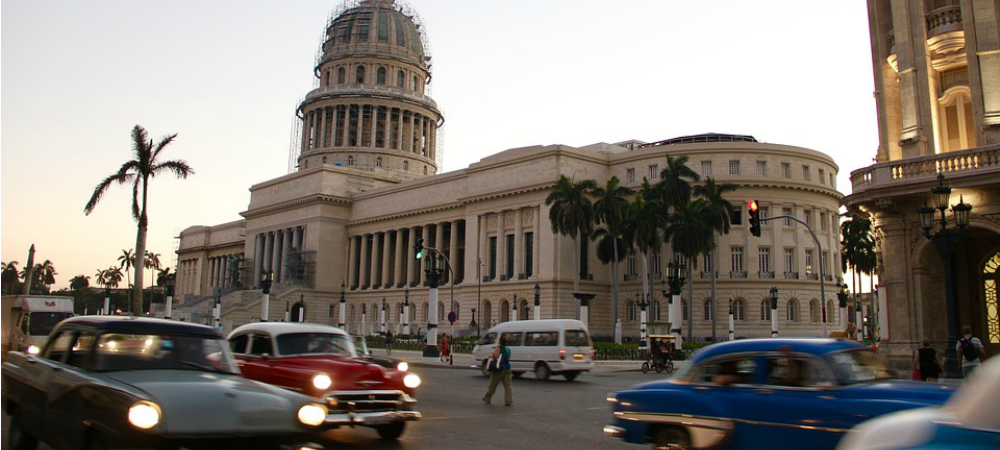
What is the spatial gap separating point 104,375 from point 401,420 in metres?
5.00

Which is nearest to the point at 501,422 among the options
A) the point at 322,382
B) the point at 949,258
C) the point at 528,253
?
the point at 322,382

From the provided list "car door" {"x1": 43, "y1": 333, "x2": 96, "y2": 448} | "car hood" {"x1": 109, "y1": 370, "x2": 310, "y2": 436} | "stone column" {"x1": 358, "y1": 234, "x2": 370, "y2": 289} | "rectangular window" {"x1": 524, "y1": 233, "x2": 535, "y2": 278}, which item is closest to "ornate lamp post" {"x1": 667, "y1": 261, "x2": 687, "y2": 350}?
"rectangular window" {"x1": 524, "y1": 233, "x2": 535, "y2": 278}

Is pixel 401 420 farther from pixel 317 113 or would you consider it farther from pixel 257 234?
pixel 317 113

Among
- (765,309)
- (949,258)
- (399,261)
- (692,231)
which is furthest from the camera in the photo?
(399,261)

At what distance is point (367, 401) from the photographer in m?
11.7

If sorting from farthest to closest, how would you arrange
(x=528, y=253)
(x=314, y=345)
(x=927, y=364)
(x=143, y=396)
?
(x=528, y=253) < (x=927, y=364) < (x=314, y=345) < (x=143, y=396)

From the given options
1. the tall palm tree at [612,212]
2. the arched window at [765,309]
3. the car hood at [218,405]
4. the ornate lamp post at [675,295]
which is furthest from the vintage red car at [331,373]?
the arched window at [765,309]

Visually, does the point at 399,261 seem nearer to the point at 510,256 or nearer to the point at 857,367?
the point at 510,256

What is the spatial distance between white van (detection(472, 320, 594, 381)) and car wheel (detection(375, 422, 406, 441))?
15.4 m

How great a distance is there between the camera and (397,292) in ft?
289

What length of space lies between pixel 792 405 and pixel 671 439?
1740 mm

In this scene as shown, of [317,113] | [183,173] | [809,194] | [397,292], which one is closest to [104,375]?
[183,173]

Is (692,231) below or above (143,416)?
above

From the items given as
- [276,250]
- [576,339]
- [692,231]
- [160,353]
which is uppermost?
[276,250]
